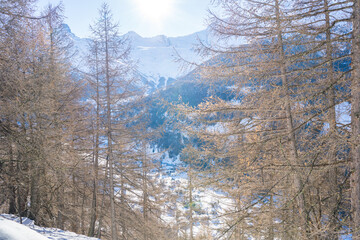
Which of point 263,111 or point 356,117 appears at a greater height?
point 263,111

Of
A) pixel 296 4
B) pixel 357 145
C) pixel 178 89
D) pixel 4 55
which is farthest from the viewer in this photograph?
pixel 178 89

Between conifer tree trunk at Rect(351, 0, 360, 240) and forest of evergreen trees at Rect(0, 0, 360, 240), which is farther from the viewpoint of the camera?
forest of evergreen trees at Rect(0, 0, 360, 240)

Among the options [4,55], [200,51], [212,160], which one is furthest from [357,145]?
[4,55]

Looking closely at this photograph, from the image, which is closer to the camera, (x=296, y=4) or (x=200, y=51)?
(x=296, y=4)

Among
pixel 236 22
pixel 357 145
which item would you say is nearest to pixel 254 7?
pixel 236 22

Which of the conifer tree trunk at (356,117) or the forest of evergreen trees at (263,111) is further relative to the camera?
the forest of evergreen trees at (263,111)

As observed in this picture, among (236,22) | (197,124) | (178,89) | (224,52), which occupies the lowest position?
(197,124)

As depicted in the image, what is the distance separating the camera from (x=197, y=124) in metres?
5.27

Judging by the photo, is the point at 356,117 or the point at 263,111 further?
the point at 263,111

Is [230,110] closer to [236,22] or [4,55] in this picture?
[236,22]

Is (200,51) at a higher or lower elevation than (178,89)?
lower

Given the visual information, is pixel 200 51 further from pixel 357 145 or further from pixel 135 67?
pixel 135 67

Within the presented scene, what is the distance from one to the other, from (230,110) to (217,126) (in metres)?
0.75

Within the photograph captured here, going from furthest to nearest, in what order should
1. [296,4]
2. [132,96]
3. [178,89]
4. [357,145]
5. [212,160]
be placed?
1. [178,89]
2. [132,96]
3. [212,160]
4. [296,4]
5. [357,145]
